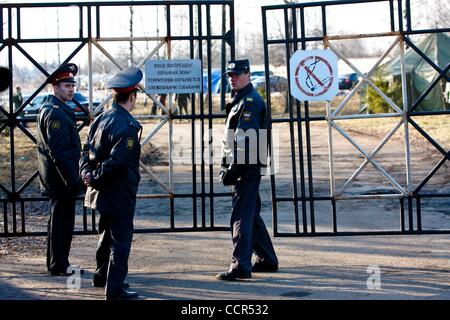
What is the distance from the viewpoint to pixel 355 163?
19875 mm

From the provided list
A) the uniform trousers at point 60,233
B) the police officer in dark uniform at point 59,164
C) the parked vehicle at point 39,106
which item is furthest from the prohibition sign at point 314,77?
the uniform trousers at point 60,233

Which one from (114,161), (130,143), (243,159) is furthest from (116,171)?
(243,159)

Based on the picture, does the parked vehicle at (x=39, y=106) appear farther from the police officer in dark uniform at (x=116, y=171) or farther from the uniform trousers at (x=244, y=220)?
the uniform trousers at (x=244, y=220)

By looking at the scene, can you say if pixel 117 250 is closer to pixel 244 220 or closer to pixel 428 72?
pixel 244 220

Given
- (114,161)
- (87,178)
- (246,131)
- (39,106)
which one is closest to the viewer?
(114,161)

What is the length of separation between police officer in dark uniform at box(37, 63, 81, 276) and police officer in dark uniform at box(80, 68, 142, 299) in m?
0.90

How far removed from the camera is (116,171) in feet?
22.6

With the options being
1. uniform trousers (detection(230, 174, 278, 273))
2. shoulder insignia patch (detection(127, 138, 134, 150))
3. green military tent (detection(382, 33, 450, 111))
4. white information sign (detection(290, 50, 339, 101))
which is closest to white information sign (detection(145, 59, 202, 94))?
white information sign (detection(290, 50, 339, 101))

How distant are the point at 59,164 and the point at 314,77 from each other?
3013 millimetres

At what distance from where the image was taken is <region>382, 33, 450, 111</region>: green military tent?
106ft

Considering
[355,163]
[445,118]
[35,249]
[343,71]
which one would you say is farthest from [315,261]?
[343,71]

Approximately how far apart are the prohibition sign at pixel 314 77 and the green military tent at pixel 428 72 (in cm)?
2332

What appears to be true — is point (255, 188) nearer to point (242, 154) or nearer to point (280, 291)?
point (242, 154)

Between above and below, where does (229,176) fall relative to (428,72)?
below
